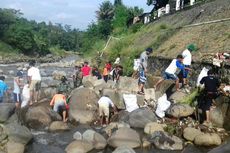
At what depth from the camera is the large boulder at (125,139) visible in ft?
37.7

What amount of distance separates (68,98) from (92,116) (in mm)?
2192

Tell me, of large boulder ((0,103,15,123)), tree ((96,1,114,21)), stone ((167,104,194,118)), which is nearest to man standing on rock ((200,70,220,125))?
stone ((167,104,194,118))

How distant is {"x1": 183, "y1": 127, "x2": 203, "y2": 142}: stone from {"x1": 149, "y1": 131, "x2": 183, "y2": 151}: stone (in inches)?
13.2

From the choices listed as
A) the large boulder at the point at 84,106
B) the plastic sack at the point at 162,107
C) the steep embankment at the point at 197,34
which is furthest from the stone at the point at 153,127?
the steep embankment at the point at 197,34

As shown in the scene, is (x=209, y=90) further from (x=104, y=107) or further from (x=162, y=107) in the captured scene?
(x=104, y=107)

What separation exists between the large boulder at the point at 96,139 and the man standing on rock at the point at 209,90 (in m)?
3.37

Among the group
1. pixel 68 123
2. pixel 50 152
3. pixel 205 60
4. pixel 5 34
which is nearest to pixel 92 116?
pixel 68 123

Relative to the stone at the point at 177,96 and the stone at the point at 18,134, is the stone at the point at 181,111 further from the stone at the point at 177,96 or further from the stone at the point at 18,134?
the stone at the point at 18,134

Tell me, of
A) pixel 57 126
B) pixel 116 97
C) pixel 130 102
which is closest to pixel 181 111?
pixel 130 102

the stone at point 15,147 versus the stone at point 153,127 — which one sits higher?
the stone at point 153,127

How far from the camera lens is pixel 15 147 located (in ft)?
35.4

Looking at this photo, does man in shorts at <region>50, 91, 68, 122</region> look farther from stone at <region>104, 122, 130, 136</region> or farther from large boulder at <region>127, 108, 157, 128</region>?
large boulder at <region>127, 108, 157, 128</region>

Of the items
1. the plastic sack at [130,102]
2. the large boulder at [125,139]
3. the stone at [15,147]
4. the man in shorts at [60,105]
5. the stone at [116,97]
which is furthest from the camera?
the stone at [116,97]

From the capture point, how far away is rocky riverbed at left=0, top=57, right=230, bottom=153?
37.4 feet
